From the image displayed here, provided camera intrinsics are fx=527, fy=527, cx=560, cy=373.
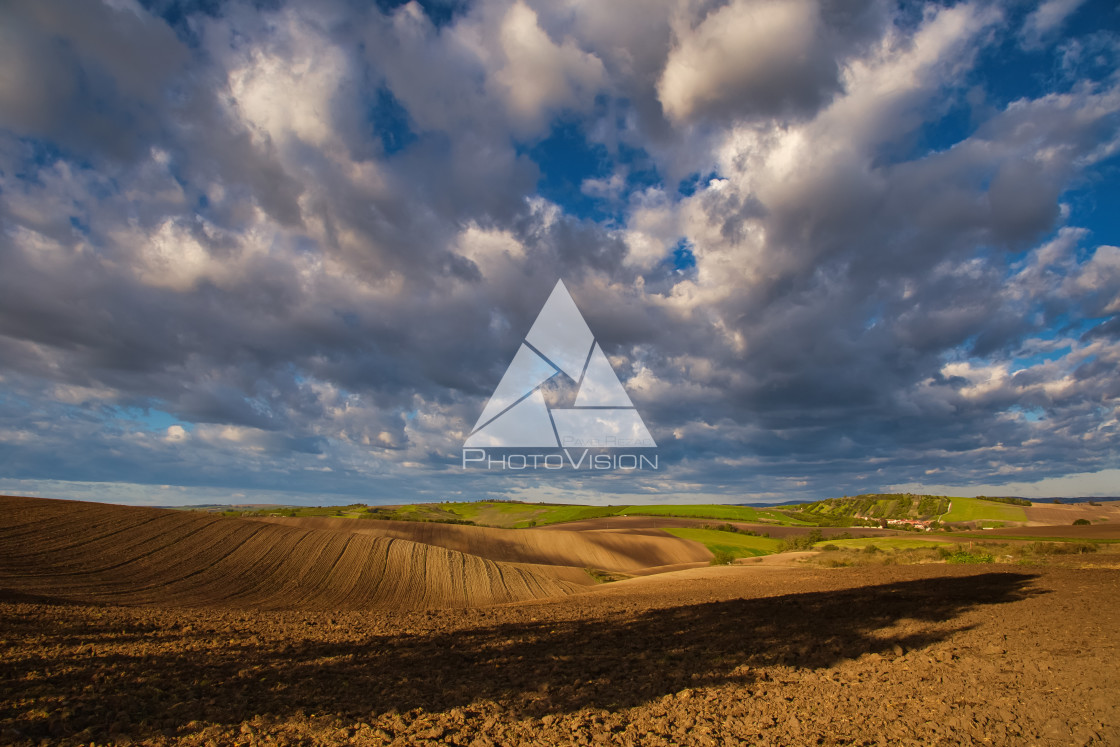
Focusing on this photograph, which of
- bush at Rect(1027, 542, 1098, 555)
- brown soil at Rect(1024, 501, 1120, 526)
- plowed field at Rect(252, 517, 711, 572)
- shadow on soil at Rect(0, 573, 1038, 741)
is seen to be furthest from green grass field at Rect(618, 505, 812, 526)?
shadow on soil at Rect(0, 573, 1038, 741)

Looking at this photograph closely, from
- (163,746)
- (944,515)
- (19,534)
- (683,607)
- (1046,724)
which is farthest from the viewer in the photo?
(944,515)

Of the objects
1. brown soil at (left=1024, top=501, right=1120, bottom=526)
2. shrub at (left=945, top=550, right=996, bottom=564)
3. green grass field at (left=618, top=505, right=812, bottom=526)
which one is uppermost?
shrub at (left=945, top=550, right=996, bottom=564)

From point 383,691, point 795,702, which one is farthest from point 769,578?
point 383,691

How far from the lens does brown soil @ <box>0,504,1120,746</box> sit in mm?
8961

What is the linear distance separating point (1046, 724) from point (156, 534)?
52.0m

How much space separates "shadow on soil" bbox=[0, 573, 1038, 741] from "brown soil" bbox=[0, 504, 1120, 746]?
75 millimetres

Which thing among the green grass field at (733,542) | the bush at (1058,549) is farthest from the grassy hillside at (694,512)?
the bush at (1058,549)

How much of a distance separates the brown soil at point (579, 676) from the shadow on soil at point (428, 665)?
75mm

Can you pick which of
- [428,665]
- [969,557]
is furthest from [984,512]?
[428,665]

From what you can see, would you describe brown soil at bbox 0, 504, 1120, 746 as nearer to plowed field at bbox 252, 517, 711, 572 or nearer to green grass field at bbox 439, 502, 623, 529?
plowed field at bbox 252, 517, 711, 572

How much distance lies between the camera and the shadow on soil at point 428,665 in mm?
10055

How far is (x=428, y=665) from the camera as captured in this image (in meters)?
13.8

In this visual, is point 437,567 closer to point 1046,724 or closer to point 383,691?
point 383,691

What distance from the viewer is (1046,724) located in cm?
903
